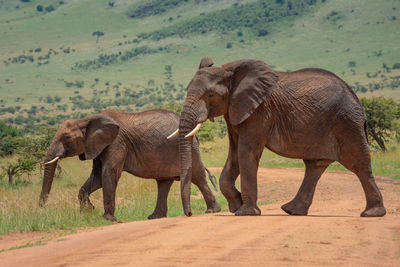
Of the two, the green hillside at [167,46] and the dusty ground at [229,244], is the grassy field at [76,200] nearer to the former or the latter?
the dusty ground at [229,244]

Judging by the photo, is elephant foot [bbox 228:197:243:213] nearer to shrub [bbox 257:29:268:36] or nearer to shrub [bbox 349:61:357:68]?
shrub [bbox 349:61:357:68]

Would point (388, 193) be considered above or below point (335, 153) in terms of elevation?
below

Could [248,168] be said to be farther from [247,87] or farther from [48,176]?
[48,176]

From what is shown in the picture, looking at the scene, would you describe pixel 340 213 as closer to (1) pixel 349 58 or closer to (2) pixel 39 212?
(2) pixel 39 212

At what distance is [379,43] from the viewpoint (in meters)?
100

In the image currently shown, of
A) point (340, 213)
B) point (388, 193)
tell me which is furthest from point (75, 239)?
point (388, 193)

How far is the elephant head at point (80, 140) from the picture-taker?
13234 mm

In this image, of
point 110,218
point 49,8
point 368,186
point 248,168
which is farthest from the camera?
point 49,8

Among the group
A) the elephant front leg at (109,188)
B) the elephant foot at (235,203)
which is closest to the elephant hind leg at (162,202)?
the elephant front leg at (109,188)

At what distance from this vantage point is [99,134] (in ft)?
43.4

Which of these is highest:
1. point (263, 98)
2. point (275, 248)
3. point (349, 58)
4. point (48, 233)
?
point (263, 98)

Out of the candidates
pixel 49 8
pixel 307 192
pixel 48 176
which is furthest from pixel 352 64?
pixel 307 192

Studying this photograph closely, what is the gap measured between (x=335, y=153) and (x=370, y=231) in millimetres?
2352

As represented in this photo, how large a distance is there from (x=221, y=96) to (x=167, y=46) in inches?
4089
